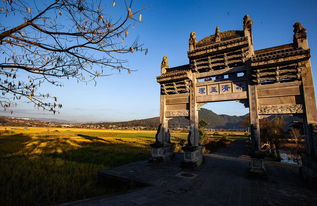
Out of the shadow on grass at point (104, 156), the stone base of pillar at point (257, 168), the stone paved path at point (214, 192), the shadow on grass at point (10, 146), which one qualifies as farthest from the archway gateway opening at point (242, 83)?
the shadow on grass at point (10, 146)

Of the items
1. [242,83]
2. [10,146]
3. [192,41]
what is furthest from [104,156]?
[10,146]

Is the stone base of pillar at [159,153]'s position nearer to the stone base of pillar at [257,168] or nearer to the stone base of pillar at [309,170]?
the stone base of pillar at [257,168]

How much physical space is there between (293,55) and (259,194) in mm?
6529

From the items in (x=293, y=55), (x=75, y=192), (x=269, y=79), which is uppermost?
(x=293, y=55)

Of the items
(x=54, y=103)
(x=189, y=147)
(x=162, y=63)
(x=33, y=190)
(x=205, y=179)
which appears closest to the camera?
(x=54, y=103)

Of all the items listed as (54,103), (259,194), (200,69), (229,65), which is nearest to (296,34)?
(229,65)

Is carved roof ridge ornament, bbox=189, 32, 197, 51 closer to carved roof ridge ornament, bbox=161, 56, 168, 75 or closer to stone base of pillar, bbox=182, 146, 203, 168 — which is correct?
carved roof ridge ornament, bbox=161, 56, 168, 75

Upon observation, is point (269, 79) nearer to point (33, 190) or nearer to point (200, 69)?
point (200, 69)

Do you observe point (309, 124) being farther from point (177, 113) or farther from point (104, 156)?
point (104, 156)

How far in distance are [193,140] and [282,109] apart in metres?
4.96

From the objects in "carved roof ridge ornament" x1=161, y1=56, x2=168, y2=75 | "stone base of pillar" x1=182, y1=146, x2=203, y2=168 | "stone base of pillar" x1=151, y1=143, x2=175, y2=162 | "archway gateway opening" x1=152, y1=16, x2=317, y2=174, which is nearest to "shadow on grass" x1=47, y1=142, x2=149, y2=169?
"stone base of pillar" x1=151, y1=143, x2=175, y2=162

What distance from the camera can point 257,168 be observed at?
22.6ft

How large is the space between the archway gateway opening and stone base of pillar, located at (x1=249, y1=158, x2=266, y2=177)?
22.3 inches

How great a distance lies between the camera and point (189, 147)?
29.1ft
